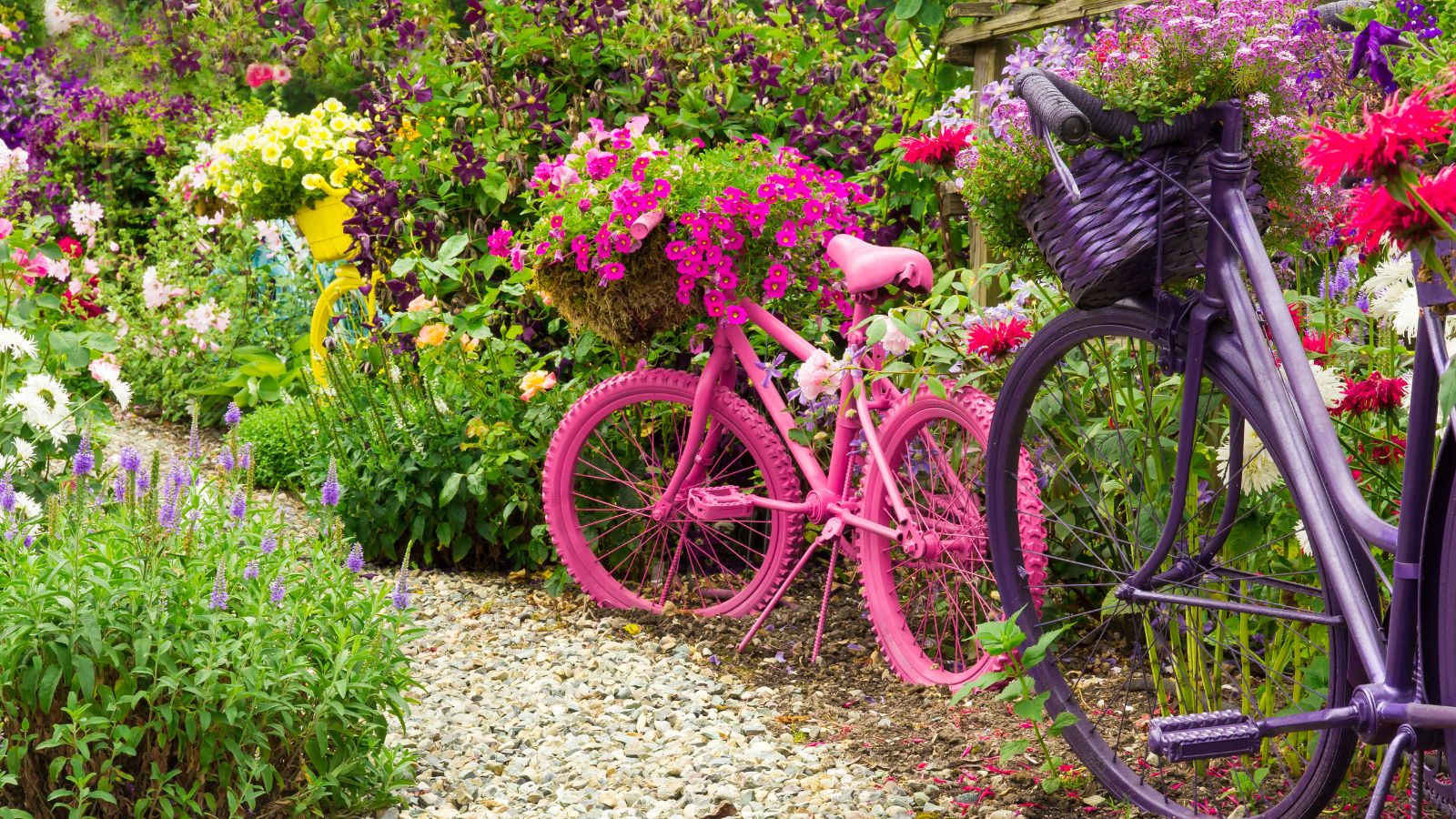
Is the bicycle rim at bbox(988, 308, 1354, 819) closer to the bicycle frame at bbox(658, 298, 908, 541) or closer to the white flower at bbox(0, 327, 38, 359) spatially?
the bicycle frame at bbox(658, 298, 908, 541)

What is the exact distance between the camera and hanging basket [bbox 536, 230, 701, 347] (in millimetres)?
3357

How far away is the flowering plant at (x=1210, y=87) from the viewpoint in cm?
197

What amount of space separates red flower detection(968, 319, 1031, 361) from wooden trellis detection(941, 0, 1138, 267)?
2.45 feet

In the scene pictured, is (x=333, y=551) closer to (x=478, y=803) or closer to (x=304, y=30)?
(x=478, y=803)

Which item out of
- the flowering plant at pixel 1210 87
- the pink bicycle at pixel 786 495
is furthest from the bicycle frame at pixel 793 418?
the flowering plant at pixel 1210 87

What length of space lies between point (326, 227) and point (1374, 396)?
14.6ft

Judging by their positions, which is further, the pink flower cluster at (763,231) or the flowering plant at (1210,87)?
the pink flower cluster at (763,231)

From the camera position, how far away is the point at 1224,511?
7.04 ft

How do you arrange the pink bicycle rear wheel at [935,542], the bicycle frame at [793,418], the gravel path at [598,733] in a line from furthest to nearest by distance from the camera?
the bicycle frame at [793,418] → the pink bicycle rear wheel at [935,542] → the gravel path at [598,733]

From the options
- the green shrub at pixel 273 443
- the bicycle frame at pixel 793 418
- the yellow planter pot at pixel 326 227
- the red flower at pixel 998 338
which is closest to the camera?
the red flower at pixel 998 338

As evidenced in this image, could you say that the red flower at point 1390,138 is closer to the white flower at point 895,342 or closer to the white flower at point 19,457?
the white flower at point 895,342

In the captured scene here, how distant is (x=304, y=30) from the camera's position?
5.85 metres

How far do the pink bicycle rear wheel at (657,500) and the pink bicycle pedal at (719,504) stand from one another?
0.06 ft

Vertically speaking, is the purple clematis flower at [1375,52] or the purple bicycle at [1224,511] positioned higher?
the purple clematis flower at [1375,52]
